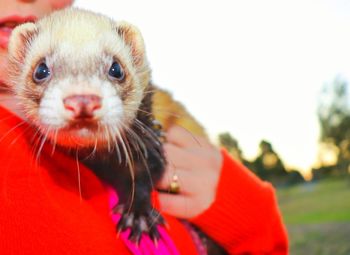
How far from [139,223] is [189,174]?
246mm

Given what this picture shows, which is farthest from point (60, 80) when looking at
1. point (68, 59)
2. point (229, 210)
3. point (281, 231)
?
point (281, 231)

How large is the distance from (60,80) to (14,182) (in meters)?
0.16

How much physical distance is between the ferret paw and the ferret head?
148mm

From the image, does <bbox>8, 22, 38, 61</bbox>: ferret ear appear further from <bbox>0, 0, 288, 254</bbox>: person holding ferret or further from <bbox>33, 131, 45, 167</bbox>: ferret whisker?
<bbox>33, 131, 45, 167</bbox>: ferret whisker

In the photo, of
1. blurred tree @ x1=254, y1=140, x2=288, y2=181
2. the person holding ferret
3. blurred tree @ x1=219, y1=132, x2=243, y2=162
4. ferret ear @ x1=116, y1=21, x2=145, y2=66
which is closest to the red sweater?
the person holding ferret

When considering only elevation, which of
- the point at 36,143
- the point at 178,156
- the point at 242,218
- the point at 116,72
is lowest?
the point at 242,218

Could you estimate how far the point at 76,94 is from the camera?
1.84 feet

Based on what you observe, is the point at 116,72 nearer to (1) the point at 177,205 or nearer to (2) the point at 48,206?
(2) the point at 48,206

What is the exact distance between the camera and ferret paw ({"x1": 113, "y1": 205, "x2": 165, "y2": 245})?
71 cm

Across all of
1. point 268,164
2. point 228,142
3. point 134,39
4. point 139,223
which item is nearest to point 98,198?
point 139,223

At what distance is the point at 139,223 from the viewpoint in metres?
0.78

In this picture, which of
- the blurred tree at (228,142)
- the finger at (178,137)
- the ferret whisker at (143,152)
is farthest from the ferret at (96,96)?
Result: the blurred tree at (228,142)

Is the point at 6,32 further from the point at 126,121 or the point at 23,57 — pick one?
the point at 126,121

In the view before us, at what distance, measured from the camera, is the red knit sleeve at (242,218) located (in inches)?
37.7
